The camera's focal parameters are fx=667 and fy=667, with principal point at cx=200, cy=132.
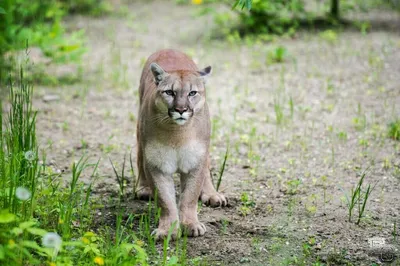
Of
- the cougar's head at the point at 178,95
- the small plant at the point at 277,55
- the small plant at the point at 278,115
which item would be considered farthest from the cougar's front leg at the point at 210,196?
the small plant at the point at 277,55

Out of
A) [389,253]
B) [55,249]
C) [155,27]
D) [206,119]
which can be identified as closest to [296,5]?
[155,27]

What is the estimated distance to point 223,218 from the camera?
541cm

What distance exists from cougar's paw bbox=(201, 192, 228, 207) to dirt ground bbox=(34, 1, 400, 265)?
0.08 m

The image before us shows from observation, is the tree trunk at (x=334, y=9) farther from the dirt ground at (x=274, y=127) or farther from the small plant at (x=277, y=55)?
the small plant at (x=277, y=55)

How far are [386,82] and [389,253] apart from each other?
172 inches

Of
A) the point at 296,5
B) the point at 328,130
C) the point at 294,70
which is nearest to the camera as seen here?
the point at 328,130

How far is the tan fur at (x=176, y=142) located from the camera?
505 cm

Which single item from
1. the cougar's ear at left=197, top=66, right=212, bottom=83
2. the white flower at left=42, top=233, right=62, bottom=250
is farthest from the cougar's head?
the white flower at left=42, top=233, right=62, bottom=250

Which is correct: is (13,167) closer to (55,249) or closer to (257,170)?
(55,249)

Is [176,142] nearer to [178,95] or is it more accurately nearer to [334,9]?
[178,95]

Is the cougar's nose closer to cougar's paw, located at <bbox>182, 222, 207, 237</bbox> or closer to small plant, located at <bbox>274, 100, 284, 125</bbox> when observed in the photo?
cougar's paw, located at <bbox>182, 222, 207, 237</bbox>

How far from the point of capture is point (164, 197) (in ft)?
16.8

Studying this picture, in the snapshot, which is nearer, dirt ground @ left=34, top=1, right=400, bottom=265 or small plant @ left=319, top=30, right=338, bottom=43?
dirt ground @ left=34, top=1, right=400, bottom=265

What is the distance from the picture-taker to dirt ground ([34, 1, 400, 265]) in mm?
5098
